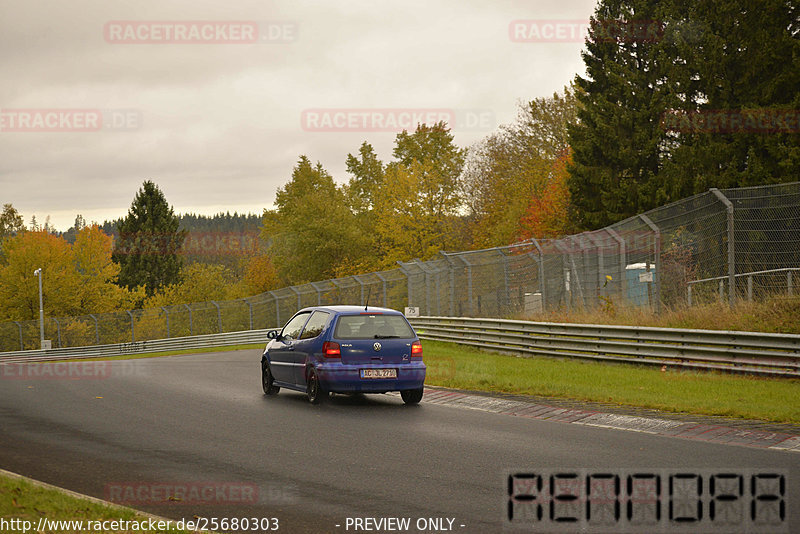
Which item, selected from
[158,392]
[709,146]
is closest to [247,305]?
[709,146]

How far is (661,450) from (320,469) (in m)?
3.48

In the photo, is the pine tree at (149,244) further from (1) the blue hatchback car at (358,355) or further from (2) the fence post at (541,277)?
(1) the blue hatchback car at (358,355)

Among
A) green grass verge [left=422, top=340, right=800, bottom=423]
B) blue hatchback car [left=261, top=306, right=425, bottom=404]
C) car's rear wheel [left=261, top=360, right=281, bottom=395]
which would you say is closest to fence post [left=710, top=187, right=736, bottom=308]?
green grass verge [left=422, top=340, right=800, bottom=423]

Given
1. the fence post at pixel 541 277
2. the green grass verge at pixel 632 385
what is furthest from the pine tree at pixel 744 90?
the green grass verge at pixel 632 385

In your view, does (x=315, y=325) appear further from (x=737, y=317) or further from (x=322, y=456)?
(x=737, y=317)

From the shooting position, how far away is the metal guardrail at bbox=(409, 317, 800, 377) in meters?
14.9

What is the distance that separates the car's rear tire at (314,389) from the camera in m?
14.5

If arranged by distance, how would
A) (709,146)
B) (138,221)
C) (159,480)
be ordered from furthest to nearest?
(138,221)
(709,146)
(159,480)

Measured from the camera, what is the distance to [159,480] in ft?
27.7

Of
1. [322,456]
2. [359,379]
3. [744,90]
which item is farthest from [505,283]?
[322,456]

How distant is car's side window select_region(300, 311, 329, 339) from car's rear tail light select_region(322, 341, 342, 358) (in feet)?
1.45

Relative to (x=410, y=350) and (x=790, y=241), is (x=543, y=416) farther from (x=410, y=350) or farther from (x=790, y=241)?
(x=790, y=241)

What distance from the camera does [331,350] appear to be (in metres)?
14.4
